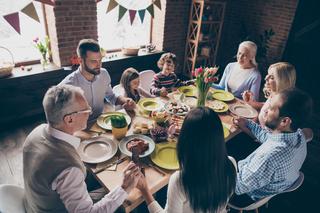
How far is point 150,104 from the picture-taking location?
2227 millimetres

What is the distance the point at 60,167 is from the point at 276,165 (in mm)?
1198

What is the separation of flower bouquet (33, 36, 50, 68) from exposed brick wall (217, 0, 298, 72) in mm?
4128

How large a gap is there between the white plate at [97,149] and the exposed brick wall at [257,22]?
478cm

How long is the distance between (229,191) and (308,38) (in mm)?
5353

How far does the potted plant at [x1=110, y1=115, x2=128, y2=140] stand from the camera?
1.62m

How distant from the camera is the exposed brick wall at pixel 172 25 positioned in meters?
4.36

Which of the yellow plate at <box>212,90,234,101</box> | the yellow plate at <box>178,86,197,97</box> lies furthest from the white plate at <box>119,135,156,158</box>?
the yellow plate at <box>212,90,234,101</box>

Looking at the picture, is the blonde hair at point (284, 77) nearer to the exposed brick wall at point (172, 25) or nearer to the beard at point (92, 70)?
the beard at point (92, 70)

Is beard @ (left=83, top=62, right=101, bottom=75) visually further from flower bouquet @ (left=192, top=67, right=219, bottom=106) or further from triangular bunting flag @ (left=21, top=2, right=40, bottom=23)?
triangular bunting flag @ (left=21, top=2, right=40, bottom=23)

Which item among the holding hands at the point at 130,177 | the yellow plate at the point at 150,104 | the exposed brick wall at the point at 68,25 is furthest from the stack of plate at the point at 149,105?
the exposed brick wall at the point at 68,25

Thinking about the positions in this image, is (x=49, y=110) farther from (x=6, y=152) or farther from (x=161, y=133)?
(x=6, y=152)

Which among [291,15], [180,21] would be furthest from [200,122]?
[291,15]

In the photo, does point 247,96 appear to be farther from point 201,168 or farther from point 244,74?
point 201,168

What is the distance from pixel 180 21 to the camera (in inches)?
183
